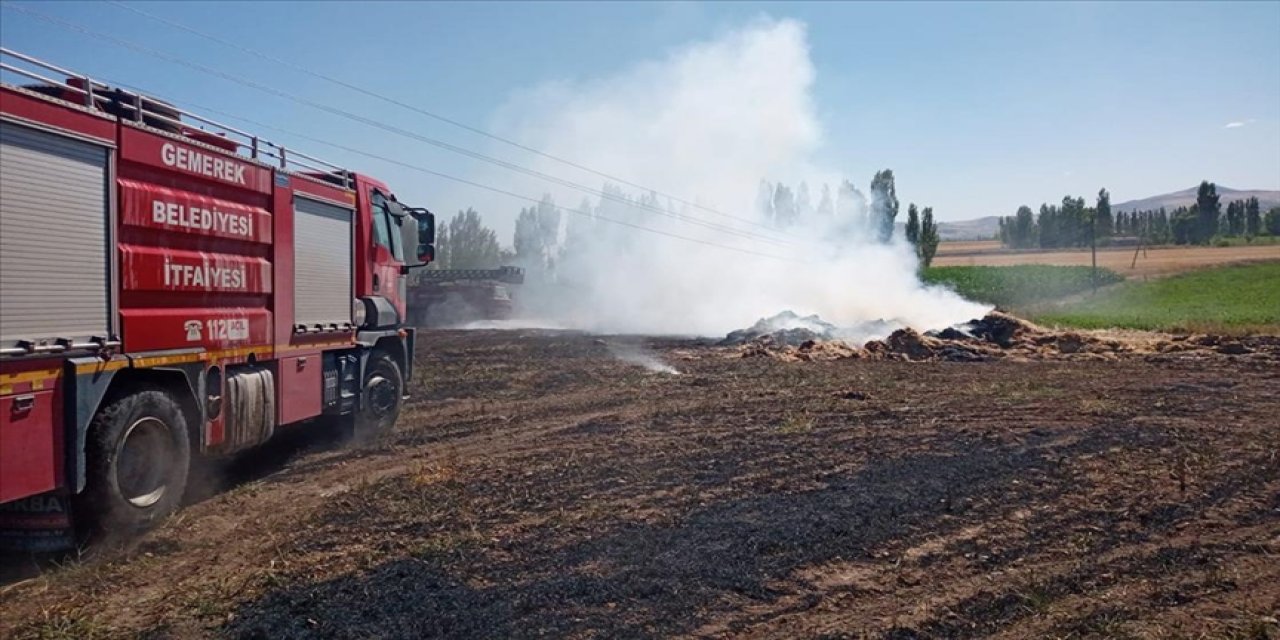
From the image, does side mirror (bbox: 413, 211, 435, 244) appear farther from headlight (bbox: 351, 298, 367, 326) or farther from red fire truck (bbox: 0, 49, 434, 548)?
red fire truck (bbox: 0, 49, 434, 548)

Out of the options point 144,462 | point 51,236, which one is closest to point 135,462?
point 144,462

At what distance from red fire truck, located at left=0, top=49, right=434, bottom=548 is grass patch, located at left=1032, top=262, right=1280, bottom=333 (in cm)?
3123

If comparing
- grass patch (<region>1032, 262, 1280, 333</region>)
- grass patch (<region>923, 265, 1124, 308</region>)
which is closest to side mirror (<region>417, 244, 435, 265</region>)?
grass patch (<region>1032, 262, 1280, 333</region>)

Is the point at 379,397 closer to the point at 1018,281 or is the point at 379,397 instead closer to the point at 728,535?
the point at 728,535

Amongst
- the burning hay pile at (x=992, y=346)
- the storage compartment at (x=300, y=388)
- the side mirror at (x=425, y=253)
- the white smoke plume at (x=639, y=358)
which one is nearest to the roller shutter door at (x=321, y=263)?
the storage compartment at (x=300, y=388)

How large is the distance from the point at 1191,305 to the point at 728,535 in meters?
49.9

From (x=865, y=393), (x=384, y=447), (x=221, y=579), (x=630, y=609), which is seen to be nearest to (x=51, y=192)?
(x=221, y=579)

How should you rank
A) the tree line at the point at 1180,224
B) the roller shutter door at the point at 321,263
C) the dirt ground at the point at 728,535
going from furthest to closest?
1. the tree line at the point at 1180,224
2. the roller shutter door at the point at 321,263
3. the dirt ground at the point at 728,535

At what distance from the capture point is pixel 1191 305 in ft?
158

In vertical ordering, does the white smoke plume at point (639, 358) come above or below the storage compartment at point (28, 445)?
below

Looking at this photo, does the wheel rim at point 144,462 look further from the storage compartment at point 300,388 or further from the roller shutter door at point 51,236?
the storage compartment at point 300,388

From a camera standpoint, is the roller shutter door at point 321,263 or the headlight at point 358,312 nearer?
the roller shutter door at point 321,263

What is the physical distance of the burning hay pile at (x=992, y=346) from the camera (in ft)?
84.2

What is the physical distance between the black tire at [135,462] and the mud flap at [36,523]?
241 mm
